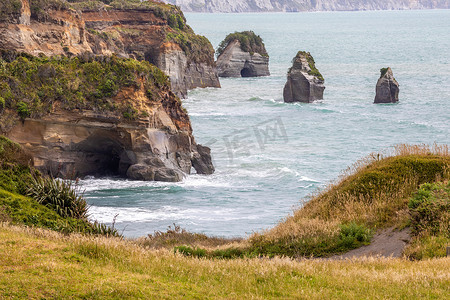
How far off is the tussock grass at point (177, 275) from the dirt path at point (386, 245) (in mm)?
2166

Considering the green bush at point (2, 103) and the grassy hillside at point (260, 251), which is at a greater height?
the green bush at point (2, 103)

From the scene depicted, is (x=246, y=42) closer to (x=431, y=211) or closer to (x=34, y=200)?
(x=34, y=200)

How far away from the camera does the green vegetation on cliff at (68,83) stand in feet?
122

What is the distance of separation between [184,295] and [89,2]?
7698 cm

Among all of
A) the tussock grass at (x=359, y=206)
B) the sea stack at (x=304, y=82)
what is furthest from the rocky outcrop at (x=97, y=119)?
the sea stack at (x=304, y=82)

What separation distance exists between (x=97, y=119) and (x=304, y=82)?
4567 cm

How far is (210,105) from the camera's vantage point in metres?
79.3

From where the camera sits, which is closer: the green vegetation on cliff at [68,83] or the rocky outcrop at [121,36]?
the green vegetation on cliff at [68,83]

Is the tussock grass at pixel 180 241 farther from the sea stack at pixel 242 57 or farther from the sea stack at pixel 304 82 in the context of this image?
the sea stack at pixel 242 57

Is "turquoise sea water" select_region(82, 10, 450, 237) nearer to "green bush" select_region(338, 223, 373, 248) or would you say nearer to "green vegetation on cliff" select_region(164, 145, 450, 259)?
"green vegetation on cliff" select_region(164, 145, 450, 259)

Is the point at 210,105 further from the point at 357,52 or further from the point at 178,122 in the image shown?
the point at 357,52

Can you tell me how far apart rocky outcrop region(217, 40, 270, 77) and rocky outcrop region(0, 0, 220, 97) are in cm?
1161

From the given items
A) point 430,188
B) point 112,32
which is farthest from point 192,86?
point 430,188

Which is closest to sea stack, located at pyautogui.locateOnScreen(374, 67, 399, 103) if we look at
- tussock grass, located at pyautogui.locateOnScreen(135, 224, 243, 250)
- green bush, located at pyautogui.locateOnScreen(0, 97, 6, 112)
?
green bush, located at pyautogui.locateOnScreen(0, 97, 6, 112)
